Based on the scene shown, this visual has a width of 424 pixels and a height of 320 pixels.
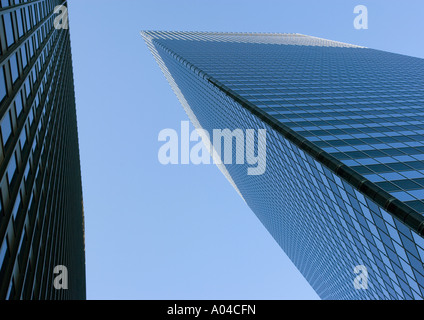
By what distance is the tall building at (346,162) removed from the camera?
29.7 metres

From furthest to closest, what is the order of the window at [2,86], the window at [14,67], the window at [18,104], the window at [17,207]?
the window at [18,104] → the window at [14,67] → the window at [17,207] → the window at [2,86]

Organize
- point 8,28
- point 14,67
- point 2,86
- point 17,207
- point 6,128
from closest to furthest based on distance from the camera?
1. point 2,86
2. point 6,128
3. point 17,207
4. point 8,28
5. point 14,67

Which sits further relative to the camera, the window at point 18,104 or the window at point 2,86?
the window at point 18,104

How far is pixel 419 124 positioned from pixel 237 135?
38359mm

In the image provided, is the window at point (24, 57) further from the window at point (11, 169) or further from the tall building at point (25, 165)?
the window at point (11, 169)

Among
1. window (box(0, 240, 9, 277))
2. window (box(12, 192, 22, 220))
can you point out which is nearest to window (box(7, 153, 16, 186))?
window (box(12, 192, 22, 220))

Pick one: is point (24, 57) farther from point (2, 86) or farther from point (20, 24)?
point (2, 86)

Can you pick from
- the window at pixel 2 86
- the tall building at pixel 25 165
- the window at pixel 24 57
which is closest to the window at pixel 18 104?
the tall building at pixel 25 165

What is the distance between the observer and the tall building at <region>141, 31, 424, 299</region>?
2969 centimetres

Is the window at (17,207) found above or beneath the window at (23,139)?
beneath

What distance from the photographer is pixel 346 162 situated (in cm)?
3412

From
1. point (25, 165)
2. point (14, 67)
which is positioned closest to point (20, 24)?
point (14, 67)
